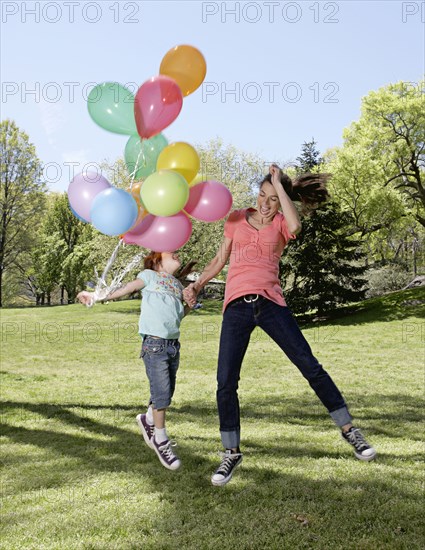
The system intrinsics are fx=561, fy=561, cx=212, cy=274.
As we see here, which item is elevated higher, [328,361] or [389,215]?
[389,215]

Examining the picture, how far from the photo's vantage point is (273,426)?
866cm

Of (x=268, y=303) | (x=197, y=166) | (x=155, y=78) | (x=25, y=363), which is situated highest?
(x=155, y=78)

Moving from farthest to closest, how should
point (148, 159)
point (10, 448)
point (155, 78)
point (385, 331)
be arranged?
point (385, 331) → point (10, 448) → point (148, 159) → point (155, 78)

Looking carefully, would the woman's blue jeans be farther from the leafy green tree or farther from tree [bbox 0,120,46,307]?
the leafy green tree

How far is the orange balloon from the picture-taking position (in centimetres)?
374

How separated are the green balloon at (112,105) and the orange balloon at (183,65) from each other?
33 cm

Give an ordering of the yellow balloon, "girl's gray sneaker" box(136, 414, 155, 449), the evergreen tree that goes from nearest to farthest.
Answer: the yellow balloon < "girl's gray sneaker" box(136, 414, 155, 449) < the evergreen tree

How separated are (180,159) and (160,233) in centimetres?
53

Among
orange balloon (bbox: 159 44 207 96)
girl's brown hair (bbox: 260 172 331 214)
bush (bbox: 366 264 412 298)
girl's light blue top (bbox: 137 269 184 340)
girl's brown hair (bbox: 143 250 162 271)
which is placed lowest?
bush (bbox: 366 264 412 298)

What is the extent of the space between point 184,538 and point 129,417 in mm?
4815

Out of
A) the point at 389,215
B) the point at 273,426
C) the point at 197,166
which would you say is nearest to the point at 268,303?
the point at 197,166

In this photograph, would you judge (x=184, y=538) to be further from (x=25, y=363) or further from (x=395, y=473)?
(x=25, y=363)

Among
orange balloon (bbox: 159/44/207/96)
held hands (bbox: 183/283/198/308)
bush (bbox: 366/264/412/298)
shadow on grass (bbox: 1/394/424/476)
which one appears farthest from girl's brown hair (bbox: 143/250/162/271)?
bush (bbox: 366/264/412/298)

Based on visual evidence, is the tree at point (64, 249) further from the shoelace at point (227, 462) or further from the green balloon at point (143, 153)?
the shoelace at point (227, 462)
